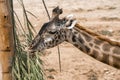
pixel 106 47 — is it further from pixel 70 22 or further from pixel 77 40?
pixel 70 22

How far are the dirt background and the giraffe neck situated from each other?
2239mm

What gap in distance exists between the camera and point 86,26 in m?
8.91

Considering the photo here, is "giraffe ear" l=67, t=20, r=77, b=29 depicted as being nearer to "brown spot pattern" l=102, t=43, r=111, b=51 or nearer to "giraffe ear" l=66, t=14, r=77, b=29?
"giraffe ear" l=66, t=14, r=77, b=29

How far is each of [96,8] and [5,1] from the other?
28.5ft

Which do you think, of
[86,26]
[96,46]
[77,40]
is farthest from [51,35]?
[86,26]

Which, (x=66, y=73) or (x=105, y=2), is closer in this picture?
(x=66, y=73)

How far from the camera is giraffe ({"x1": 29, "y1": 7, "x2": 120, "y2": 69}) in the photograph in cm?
328

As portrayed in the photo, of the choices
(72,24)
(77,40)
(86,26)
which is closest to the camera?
(72,24)

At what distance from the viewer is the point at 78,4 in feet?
37.7

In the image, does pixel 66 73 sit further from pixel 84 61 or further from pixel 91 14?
pixel 91 14

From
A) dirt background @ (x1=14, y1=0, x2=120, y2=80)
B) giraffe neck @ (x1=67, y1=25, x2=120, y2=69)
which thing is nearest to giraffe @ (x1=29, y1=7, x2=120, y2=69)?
giraffe neck @ (x1=67, y1=25, x2=120, y2=69)

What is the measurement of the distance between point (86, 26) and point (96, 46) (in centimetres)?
554

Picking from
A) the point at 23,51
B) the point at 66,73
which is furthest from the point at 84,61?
the point at 23,51

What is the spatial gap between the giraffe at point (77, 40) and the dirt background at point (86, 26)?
7.38 feet
